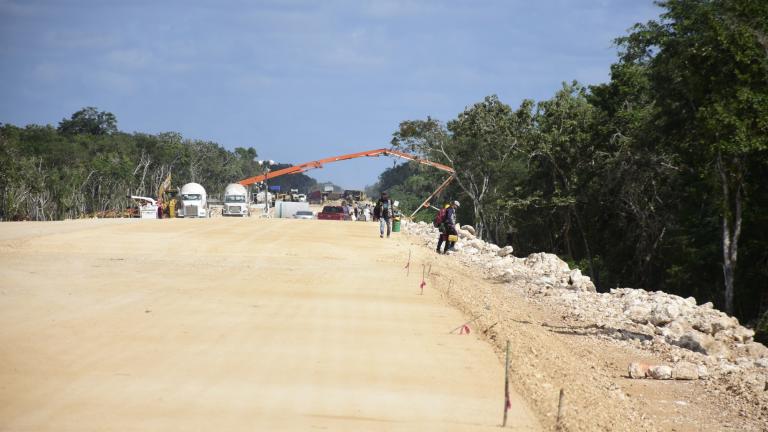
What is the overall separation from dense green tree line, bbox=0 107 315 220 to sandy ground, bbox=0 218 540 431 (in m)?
50.1

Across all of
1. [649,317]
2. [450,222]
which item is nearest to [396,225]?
[450,222]

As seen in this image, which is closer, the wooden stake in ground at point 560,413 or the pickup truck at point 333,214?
the wooden stake in ground at point 560,413

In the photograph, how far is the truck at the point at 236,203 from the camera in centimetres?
6975

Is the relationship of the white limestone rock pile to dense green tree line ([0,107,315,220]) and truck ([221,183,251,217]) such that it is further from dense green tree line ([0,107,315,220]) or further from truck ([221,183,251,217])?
dense green tree line ([0,107,315,220])

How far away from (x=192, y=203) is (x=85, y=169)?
74.3ft

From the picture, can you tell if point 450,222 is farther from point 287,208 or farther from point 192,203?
point 287,208

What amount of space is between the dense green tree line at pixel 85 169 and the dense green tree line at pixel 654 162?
33.8 m

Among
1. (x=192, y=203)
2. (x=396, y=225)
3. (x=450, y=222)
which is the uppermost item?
(x=192, y=203)

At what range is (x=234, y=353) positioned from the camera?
1109 centimetres

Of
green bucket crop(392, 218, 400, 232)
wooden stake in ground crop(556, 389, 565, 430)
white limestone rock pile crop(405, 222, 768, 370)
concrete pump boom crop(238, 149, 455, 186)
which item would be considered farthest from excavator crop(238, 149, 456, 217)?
wooden stake in ground crop(556, 389, 565, 430)

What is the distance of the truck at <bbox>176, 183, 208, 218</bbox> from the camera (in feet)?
217

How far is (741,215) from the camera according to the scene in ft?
81.9

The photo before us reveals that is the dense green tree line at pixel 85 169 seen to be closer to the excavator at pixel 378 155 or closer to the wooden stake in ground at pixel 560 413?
the excavator at pixel 378 155

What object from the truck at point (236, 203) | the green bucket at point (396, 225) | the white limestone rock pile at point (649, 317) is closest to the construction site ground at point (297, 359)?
the white limestone rock pile at point (649, 317)
